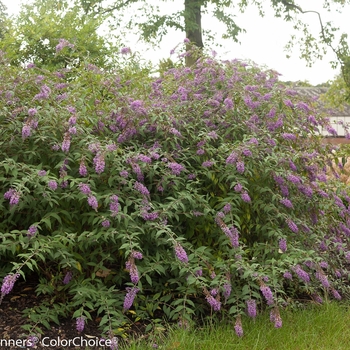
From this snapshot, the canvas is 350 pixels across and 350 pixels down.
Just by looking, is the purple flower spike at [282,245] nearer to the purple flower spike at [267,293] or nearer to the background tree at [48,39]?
the purple flower spike at [267,293]

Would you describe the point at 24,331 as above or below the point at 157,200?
below

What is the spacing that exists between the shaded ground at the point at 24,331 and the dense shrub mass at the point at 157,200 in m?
0.10

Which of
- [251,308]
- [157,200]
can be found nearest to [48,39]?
[157,200]

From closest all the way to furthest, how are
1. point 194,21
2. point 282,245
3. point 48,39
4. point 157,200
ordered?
point 282,245, point 157,200, point 48,39, point 194,21

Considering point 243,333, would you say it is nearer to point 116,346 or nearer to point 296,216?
point 116,346

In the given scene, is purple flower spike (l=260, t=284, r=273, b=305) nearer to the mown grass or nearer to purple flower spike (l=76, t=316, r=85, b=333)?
the mown grass

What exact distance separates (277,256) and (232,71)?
191 centimetres

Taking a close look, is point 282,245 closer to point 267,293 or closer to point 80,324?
point 267,293

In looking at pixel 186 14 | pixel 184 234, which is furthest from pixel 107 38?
pixel 184 234

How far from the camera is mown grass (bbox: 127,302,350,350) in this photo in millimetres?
3639

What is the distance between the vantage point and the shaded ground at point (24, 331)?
365 cm

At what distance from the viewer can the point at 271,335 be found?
390cm

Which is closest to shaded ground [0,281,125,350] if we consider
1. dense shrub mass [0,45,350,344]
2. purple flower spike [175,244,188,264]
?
dense shrub mass [0,45,350,344]

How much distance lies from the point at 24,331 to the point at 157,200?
134cm
